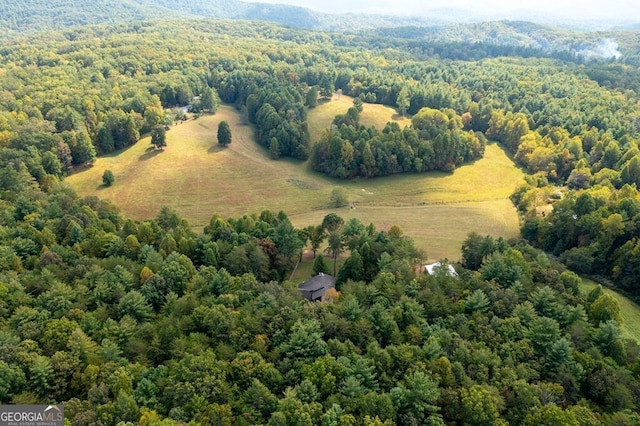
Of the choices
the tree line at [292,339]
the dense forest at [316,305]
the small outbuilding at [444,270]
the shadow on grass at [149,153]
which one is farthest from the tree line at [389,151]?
the small outbuilding at [444,270]

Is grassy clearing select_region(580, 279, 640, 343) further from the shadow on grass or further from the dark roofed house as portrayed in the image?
the shadow on grass

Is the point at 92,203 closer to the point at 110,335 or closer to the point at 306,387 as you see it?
the point at 110,335

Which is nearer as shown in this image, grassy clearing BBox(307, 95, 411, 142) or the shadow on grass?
the shadow on grass

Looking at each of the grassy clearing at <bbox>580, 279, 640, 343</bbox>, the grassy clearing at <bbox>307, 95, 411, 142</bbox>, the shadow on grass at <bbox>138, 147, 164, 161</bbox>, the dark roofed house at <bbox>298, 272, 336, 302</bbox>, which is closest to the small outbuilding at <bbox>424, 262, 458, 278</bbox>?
the dark roofed house at <bbox>298, 272, 336, 302</bbox>

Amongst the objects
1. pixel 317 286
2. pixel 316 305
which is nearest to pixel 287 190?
pixel 317 286

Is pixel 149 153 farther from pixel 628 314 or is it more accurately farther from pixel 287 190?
pixel 628 314

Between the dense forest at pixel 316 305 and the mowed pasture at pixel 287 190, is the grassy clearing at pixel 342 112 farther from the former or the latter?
the dense forest at pixel 316 305
